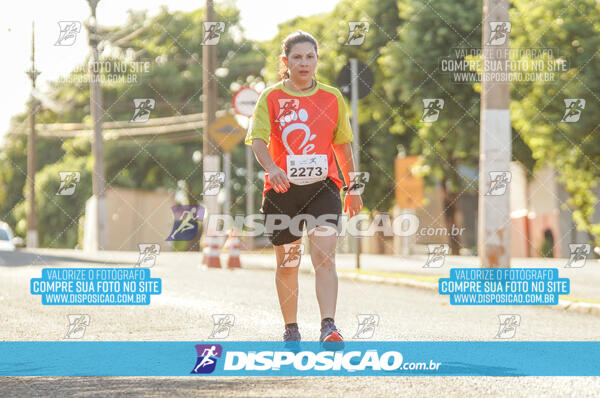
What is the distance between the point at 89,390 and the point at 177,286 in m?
8.45

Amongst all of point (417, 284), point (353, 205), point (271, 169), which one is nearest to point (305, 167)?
point (271, 169)

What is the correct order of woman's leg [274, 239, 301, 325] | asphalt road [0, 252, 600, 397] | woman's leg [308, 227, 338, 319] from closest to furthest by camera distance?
1. asphalt road [0, 252, 600, 397]
2. woman's leg [308, 227, 338, 319]
3. woman's leg [274, 239, 301, 325]

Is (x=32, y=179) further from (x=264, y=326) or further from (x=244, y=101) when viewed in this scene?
(x=264, y=326)

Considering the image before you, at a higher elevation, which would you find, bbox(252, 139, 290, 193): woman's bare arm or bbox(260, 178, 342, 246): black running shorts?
bbox(252, 139, 290, 193): woman's bare arm

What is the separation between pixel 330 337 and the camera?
234 inches

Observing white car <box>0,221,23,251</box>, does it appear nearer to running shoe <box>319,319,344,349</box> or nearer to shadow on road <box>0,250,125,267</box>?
shadow on road <box>0,250,125,267</box>

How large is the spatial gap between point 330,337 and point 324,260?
1.78 feet

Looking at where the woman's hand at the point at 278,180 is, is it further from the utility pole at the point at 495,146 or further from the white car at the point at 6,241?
the white car at the point at 6,241

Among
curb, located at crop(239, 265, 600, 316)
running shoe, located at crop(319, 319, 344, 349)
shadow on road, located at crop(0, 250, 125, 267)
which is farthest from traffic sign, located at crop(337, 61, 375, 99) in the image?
running shoe, located at crop(319, 319, 344, 349)

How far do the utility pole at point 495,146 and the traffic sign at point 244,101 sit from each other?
392cm

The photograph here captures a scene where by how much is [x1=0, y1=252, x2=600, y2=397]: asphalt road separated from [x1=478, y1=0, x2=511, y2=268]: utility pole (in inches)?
45.7

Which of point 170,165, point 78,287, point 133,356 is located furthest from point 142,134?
point 133,356

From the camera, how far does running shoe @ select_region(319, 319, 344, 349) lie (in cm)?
595

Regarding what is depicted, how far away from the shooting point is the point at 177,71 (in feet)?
167
